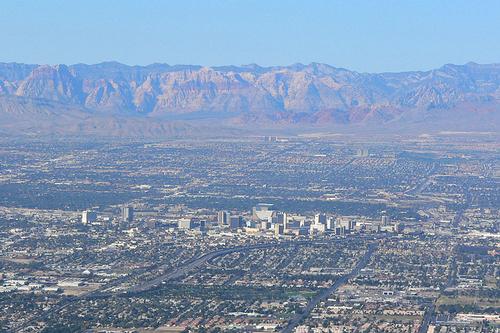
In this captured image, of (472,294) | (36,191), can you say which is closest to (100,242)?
(472,294)

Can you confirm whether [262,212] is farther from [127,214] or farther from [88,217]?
[88,217]

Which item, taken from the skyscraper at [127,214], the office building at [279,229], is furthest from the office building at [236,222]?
the skyscraper at [127,214]

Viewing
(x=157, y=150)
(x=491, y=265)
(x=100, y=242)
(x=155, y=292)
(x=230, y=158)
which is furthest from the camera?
(x=157, y=150)

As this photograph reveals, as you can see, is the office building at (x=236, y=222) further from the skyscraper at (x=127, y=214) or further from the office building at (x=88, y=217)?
the office building at (x=88, y=217)

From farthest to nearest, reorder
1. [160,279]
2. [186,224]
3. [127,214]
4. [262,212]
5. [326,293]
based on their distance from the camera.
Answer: [262,212]
[127,214]
[186,224]
[160,279]
[326,293]

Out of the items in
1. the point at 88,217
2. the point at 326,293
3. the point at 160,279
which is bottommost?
the point at 88,217

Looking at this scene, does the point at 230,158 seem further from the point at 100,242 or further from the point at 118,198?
the point at 100,242

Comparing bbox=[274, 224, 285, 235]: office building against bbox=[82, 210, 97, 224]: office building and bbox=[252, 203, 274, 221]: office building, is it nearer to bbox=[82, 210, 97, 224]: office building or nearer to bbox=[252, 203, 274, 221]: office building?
bbox=[252, 203, 274, 221]: office building

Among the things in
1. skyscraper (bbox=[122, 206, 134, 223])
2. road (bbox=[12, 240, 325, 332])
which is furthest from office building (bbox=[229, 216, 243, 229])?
road (bbox=[12, 240, 325, 332])

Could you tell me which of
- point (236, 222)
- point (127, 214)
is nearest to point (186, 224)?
point (236, 222)
